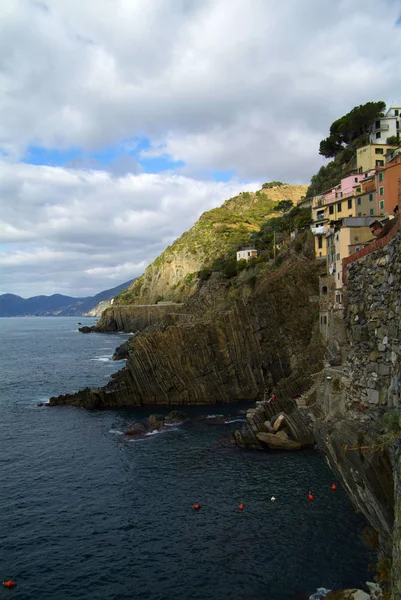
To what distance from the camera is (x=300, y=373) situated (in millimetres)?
56062

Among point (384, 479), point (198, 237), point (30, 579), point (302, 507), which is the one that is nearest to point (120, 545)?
point (30, 579)

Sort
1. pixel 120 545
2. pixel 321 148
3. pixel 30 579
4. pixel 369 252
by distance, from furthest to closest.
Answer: pixel 321 148
pixel 120 545
pixel 30 579
pixel 369 252

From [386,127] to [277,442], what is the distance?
2906 inches

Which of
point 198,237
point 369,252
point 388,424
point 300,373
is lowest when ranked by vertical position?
point 300,373

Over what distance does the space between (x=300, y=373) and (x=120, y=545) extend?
34782mm

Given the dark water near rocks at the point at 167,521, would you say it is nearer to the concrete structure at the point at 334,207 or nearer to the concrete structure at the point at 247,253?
the concrete structure at the point at 334,207

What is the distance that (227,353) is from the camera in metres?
64.6

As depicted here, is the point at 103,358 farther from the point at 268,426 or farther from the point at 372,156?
the point at 372,156

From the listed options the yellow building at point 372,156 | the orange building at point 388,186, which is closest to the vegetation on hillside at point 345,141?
the yellow building at point 372,156

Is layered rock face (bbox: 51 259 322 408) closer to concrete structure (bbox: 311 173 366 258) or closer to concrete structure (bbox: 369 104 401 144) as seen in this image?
concrete structure (bbox: 311 173 366 258)

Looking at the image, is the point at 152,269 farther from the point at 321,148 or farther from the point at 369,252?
the point at 369,252

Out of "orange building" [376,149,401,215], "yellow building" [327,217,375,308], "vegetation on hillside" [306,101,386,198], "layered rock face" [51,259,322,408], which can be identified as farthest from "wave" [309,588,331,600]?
"vegetation on hillside" [306,101,386,198]

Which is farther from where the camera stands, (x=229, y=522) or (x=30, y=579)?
(x=229, y=522)

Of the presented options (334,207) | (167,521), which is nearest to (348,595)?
(167,521)
